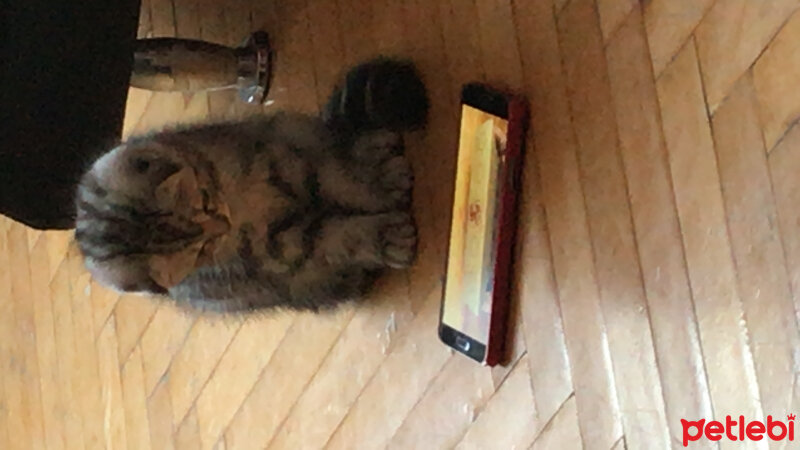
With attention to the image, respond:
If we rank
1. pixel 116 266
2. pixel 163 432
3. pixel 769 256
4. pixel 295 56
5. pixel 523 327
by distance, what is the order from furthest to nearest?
1. pixel 163 432
2. pixel 295 56
3. pixel 523 327
4. pixel 116 266
5. pixel 769 256

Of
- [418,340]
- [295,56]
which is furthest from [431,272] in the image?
[295,56]

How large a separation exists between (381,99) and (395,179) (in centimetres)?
11

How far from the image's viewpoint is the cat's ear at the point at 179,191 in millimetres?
1001

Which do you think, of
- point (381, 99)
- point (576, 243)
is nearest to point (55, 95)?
point (381, 99)

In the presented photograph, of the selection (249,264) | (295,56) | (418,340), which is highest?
(295,56)

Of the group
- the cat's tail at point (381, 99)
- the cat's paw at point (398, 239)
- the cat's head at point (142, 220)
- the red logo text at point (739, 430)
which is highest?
the cat's tail at point (381, 99)

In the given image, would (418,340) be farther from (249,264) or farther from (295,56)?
(295,56)

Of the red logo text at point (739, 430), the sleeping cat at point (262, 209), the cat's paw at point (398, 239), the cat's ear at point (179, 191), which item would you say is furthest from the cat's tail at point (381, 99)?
the red logo text at point (739, 430)

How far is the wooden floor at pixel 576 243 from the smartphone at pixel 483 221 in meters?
0.02

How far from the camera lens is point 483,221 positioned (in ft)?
3.74

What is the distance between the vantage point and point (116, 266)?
1.01 meters

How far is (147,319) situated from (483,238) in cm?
85

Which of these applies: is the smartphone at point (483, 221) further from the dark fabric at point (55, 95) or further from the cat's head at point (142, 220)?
the dark fabric at point (55, 95)

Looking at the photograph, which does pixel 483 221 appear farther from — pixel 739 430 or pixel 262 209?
pixel 739 430
